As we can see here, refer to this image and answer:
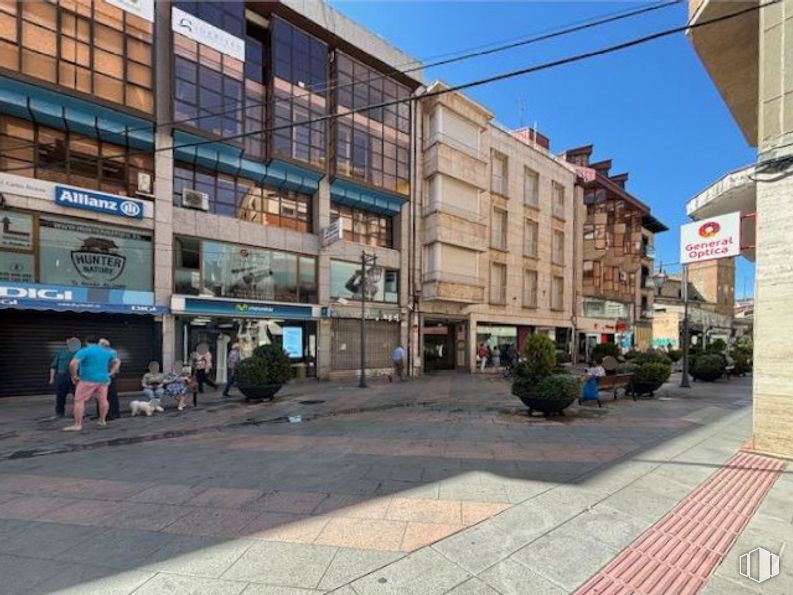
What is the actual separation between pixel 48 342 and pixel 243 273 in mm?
6508

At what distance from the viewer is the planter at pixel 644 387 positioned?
42.0 feet

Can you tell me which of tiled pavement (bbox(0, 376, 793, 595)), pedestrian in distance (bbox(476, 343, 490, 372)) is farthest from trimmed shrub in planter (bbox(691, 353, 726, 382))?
tiled pavement (bbox(0, 376, 793, 595))

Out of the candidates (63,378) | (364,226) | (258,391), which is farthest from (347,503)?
(364,226)

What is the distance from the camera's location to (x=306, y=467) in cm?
582

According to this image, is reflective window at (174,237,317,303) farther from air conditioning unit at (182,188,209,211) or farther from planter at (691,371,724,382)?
planter at (691,371,724,382)

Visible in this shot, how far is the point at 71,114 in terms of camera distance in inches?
519

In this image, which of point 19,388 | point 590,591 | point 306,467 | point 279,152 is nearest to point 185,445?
point 306,467

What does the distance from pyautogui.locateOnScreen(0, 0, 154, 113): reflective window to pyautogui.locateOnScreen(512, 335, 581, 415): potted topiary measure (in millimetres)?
14529

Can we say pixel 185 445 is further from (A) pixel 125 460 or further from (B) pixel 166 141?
(B) pixel 166 141

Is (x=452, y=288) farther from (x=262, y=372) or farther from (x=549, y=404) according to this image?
(x=549, y=404)

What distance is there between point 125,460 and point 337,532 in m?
4.40

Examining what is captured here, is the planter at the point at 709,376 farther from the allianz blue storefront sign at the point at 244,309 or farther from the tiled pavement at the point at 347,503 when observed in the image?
the allianz blue storefront sign at the point at 244,309

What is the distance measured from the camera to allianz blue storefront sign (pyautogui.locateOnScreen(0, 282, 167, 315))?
1205 centimetres

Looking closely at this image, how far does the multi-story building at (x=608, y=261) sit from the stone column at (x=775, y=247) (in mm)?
28048
